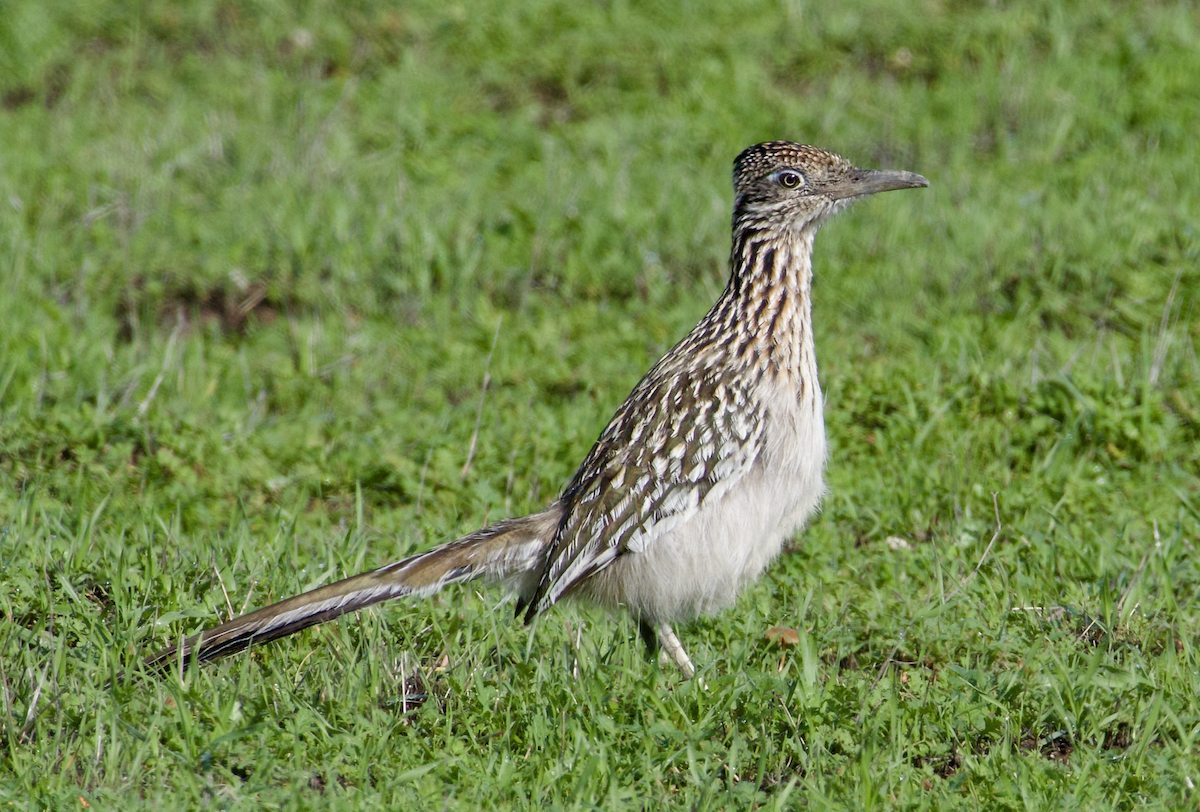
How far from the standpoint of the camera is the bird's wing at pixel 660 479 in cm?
537

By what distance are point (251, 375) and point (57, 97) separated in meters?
4.13

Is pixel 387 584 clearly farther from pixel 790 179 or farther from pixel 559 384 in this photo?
pixel 559 384

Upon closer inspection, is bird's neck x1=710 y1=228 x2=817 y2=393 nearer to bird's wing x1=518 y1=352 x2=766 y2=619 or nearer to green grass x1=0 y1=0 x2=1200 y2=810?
bird's wing x1=518 y1=352 x2=766 y2=619

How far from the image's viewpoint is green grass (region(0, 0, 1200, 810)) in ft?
15.0

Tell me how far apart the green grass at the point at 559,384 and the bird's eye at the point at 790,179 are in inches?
54.3

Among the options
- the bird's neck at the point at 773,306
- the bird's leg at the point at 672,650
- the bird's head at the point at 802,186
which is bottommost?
the bird's leg at the point at 672,650

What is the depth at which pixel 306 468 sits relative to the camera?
681 cm

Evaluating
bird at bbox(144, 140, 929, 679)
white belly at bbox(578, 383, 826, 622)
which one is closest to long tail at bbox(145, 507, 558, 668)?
bird at bbox(144, 140, 929, 679)

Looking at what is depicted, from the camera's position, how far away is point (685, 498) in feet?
17.8

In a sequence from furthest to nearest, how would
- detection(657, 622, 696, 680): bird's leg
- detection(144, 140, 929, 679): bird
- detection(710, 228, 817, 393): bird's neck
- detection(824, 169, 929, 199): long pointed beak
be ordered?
detection(824, 169, 929, 199): long pointed beak → detection(710, 228, 817, 393): bird's neck → detection(144, 140, 929, 679): bird → detection(657, 622, 696, 680): bird's leg

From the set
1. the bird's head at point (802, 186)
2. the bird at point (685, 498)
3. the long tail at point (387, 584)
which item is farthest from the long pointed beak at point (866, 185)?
the long tail at point (387, 584)

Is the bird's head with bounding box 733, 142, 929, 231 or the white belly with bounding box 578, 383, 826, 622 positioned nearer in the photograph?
the white belly with bounding box 578, 383, 826, 622

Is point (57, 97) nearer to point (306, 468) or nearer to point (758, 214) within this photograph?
point (306, 468)

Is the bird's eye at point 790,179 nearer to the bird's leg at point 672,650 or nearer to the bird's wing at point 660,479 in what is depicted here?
the bird's wing at point 660,479
